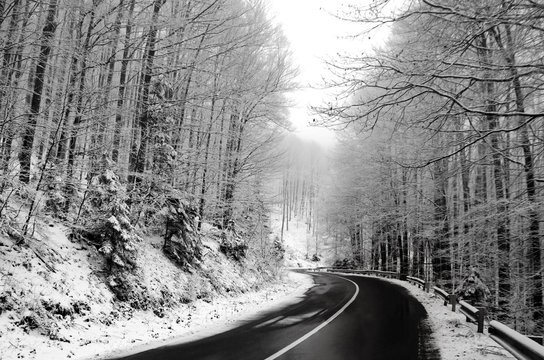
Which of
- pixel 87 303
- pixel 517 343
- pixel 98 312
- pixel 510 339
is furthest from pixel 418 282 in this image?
pixel 87 303

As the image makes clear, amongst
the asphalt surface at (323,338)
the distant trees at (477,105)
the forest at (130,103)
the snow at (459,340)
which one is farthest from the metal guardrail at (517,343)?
the forest at (130,103)

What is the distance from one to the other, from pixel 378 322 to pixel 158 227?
26.2 ft

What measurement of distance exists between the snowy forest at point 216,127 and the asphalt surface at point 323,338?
2518mm

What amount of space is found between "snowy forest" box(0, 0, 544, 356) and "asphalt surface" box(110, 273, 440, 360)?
2518mm

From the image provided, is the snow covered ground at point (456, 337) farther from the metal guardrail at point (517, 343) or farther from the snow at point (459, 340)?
the metal guardrail at point (517, 343)

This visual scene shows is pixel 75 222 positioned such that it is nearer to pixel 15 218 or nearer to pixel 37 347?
pixel 15 218

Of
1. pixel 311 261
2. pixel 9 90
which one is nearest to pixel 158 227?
pixel 9 90

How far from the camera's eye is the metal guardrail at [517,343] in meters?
4.71

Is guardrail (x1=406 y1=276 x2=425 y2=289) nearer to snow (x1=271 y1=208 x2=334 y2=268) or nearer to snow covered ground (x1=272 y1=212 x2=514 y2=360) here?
snow covered ground (x1=272 y1=212 x2=514 y2=360)

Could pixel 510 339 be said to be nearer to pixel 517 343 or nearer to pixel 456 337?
pixel 517 343

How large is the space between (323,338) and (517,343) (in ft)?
12.4

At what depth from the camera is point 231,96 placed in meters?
11.1

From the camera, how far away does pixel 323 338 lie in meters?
8.06

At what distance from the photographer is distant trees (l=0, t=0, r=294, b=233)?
24.0ft
